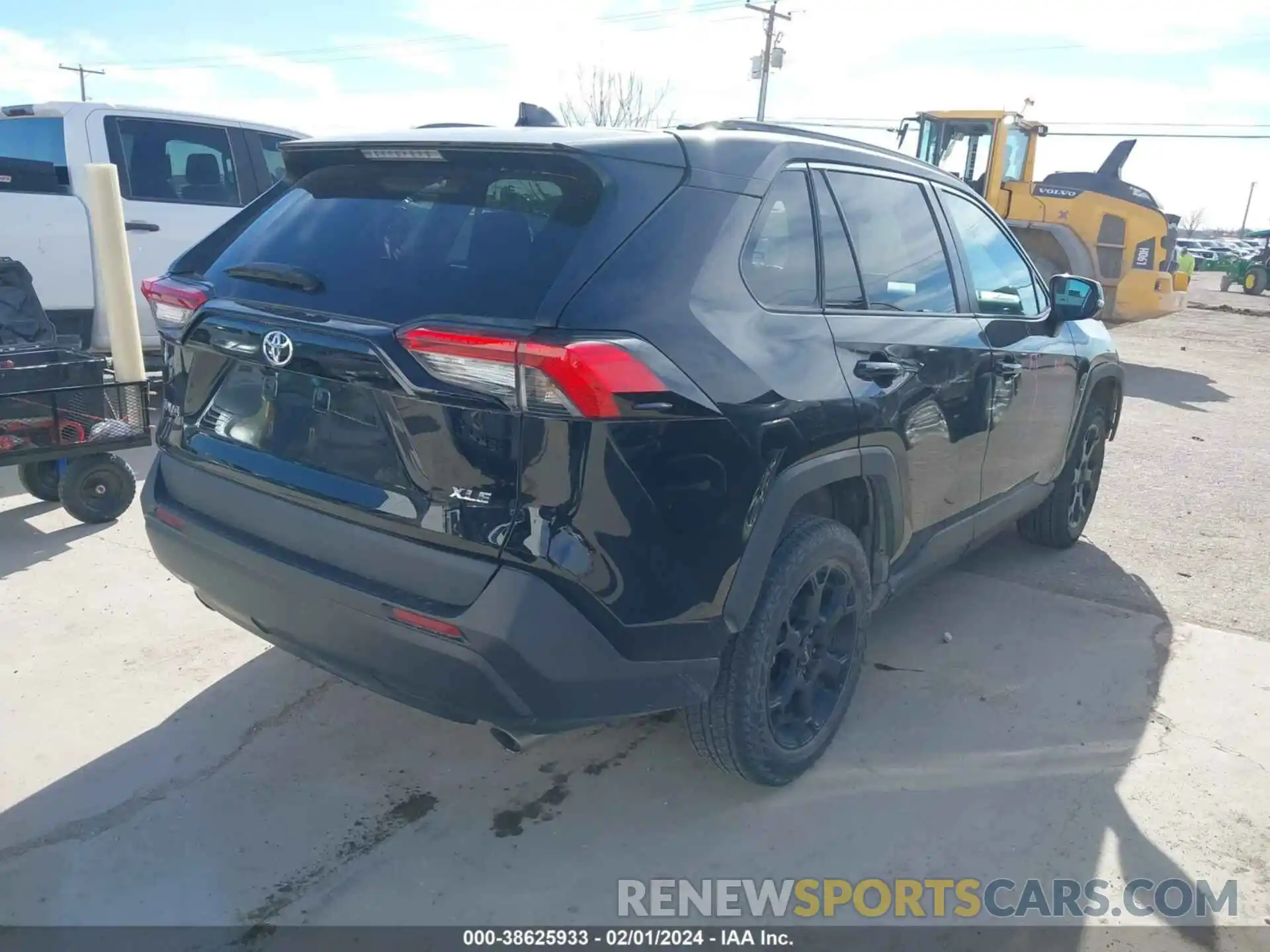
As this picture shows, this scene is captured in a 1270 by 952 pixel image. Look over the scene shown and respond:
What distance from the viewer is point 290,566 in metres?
2.43

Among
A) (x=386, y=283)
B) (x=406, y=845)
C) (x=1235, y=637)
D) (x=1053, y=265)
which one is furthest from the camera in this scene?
(x=1053, y=265)

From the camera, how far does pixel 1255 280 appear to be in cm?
Result: 2916

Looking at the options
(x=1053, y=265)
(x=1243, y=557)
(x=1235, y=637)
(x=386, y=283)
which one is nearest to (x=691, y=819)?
(x=386, y=283)

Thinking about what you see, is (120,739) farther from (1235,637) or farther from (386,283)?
(1235,637)

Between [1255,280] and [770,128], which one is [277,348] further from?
[1255,280]

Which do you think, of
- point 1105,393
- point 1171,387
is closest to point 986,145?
point 1171,387

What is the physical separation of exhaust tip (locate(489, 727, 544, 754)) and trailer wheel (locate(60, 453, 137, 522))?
3329mm

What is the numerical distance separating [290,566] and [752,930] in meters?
1.44

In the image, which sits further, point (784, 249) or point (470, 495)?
point (784, 249)

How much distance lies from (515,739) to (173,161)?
21.1 ft

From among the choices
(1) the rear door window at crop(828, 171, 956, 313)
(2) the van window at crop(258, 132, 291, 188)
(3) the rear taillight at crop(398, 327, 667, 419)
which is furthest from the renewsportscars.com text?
(2) the van window at crop(258, 132, 291, 188)

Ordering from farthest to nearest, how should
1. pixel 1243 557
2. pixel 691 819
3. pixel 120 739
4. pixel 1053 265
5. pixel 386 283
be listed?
pixel 1053 265
pixel 1243 557
pixel 120 739
pixel 691 819
pixel 386 283

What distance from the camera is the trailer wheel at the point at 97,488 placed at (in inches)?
Result: 187

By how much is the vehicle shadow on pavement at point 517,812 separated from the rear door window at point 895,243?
1407 mm
